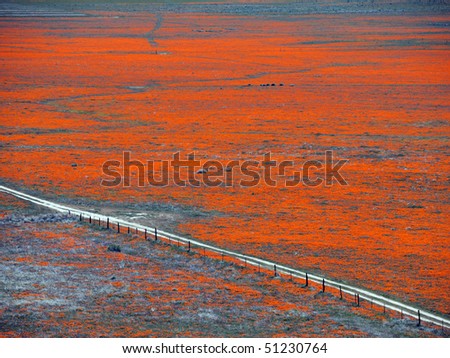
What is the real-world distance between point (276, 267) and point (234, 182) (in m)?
15.0

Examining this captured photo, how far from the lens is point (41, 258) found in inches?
1277

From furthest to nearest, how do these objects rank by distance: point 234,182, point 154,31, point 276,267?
1. point 154,31
2. point 234,182
3. point 276,267

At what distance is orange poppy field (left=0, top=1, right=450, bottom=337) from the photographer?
27.3m

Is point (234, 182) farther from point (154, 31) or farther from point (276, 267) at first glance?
point (154, 31)

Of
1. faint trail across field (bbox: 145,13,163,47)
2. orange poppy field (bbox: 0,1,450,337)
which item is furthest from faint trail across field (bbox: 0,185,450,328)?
faint trail across field (bbox: 145,13,163,47)

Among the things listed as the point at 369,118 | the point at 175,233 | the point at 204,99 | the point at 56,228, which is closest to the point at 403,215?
the point at 175,233

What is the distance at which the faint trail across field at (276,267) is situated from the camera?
2619 cm

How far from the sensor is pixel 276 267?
31203 millimetres

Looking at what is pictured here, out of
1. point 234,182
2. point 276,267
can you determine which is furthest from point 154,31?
point 276,267

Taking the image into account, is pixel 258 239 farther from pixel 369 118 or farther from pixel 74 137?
pixel 369 118

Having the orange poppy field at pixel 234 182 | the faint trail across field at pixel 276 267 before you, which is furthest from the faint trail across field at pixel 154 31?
the faint trail across field at pixel 276 267

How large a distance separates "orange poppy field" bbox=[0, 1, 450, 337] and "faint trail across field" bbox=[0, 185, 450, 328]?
590 millimetres

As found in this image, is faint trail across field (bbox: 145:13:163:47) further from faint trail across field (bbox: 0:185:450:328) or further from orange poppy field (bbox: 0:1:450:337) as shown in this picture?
faint trail across field (bbox: 0:185:450:328)

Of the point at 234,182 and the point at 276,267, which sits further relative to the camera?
the point at 234,182
